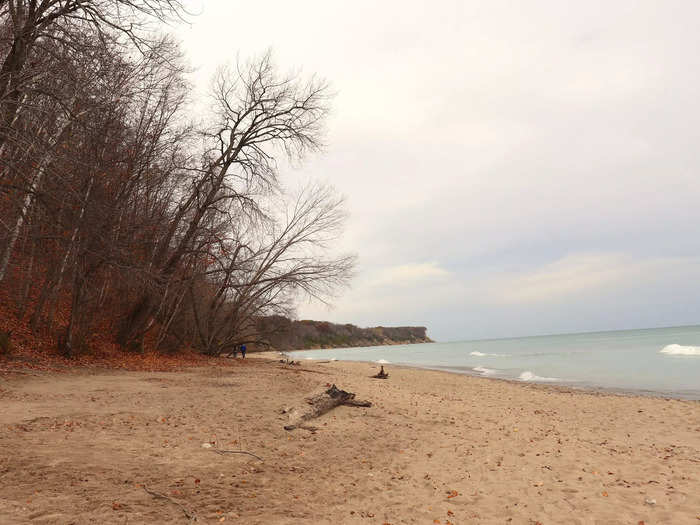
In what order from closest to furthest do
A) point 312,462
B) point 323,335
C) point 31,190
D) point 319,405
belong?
1. point 312,462
2. point 31,190
3. point 319,405
4. point 323,335

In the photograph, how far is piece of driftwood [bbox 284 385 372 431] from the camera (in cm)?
804

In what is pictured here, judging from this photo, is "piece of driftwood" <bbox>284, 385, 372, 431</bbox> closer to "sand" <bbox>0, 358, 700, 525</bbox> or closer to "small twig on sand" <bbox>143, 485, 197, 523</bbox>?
"sand" <bbox>0, 358, 700, 525</bbox>

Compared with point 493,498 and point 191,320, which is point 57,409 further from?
point 191,320

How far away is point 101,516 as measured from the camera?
382cm

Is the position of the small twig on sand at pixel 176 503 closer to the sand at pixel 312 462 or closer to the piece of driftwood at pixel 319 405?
the sand at pixel 312 462

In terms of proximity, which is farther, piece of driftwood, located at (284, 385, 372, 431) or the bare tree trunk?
piece of driftwood, located at (284, 385, 372, 431)

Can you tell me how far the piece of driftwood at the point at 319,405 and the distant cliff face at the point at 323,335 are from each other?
1506 centimetres

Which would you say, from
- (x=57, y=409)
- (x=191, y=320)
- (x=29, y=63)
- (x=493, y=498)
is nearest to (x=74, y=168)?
(x=29, y=63)

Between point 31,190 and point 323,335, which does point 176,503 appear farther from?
point 323,335

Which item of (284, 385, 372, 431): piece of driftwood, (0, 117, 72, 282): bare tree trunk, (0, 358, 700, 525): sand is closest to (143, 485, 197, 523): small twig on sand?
(0, 358, 700, 525): sand

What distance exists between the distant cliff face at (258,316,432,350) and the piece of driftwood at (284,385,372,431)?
1506 centimetres

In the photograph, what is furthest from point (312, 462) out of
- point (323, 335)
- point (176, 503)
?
point (323, 335)

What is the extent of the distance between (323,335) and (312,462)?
309ft

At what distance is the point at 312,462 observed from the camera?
6207mm
